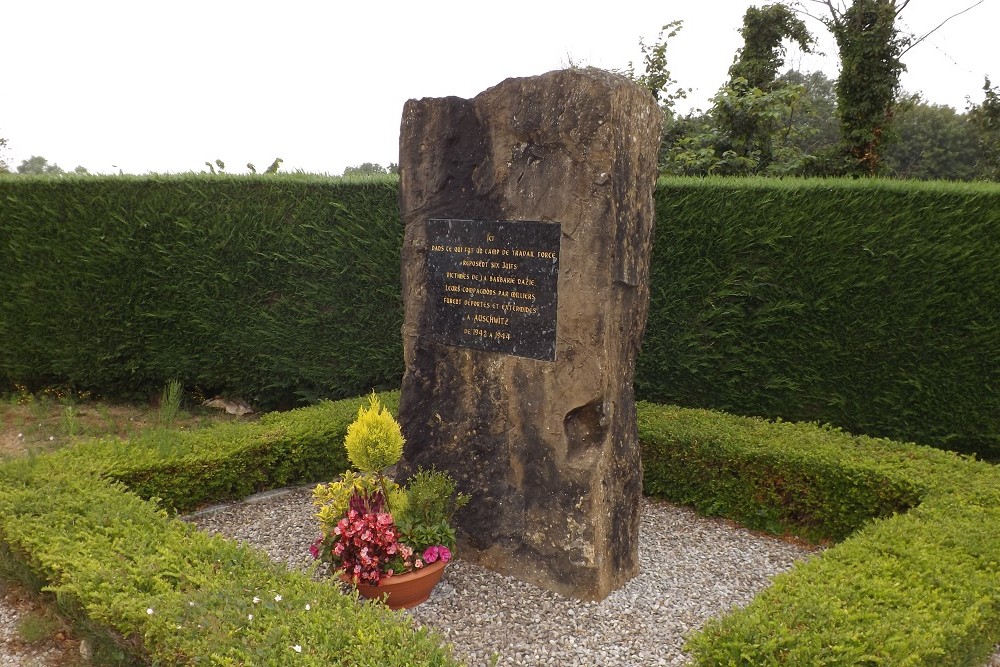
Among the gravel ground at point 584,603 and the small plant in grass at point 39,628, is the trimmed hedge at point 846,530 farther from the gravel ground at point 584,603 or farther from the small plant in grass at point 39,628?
the small plant in grass at point 39,628

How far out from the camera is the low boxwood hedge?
3188mm

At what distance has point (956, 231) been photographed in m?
6.98

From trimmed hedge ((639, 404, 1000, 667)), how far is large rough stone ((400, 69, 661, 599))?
4.21ft

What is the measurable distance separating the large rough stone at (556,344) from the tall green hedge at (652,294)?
10.8 ft

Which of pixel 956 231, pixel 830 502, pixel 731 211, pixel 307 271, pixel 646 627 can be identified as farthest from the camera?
pixel 307 271

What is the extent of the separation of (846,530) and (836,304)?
2541 mm

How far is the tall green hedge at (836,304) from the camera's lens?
7.01 meters

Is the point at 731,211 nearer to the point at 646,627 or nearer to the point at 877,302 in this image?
the point at 877,302

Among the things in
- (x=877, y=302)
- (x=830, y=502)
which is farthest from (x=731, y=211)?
(x=830, y=502)

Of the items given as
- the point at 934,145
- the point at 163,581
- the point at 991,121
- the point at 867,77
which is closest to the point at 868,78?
the point at 867,77

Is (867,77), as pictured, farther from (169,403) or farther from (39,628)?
(39,628)

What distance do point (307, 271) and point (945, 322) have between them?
23.5 feet

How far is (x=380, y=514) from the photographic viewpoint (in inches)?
181

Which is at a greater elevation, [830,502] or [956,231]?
[956,231]
